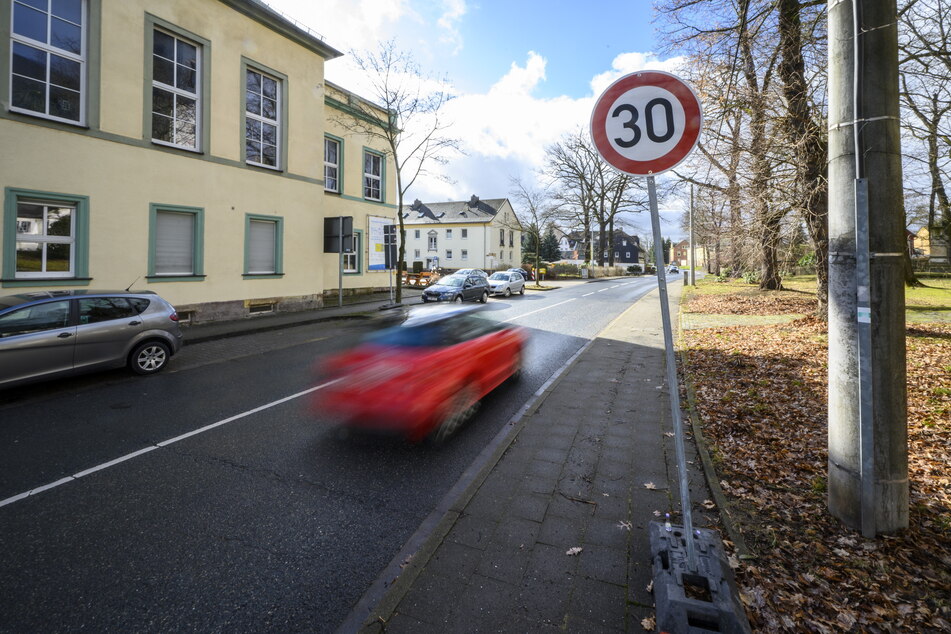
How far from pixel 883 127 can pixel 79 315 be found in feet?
31.7

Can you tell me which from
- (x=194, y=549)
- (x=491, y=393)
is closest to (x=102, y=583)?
(x=194, y=549)

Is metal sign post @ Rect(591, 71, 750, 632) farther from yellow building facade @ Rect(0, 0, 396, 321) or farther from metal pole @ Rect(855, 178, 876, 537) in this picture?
yellow building facade @ Rect(0, 0, 396, 321)

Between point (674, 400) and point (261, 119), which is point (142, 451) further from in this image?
point (261, 119)

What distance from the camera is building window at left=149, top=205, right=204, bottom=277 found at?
44.0ft

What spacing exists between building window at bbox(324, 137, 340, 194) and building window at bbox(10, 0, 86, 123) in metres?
10.7

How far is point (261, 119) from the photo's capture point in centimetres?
1661

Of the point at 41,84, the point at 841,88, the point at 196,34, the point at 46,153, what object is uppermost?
the point at 196,34

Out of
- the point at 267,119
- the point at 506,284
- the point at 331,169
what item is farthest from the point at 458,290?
the point at 267,119

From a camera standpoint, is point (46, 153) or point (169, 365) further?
point (46, 153)

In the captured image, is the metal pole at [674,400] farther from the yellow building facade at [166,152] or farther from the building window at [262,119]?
the building window at [262,119]

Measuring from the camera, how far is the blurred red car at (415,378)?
4.89 meters

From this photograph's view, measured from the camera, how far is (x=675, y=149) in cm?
281

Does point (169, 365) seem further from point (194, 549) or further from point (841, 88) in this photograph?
point (841, 88)

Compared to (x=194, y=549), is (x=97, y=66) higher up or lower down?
higher up
